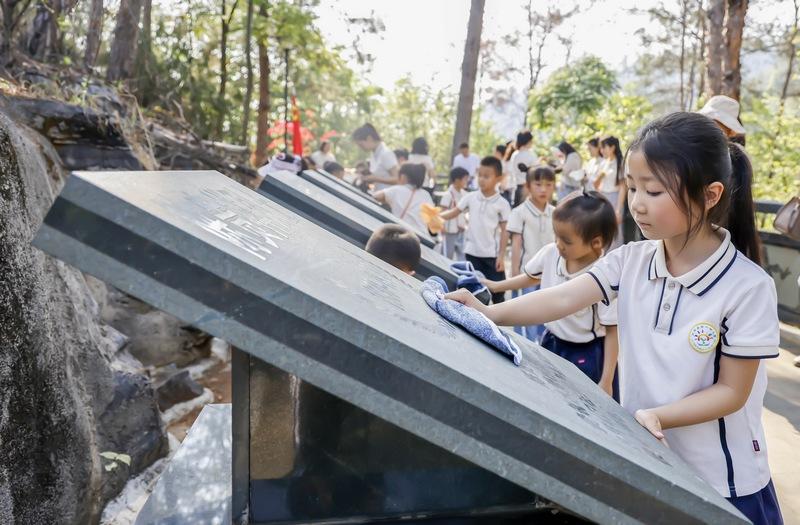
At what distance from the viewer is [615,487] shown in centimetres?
94

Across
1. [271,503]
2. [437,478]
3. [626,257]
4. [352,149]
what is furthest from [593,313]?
[352,149]

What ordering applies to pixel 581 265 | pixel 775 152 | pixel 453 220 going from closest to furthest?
pixel 581 265 → pixel 453 220 → pixel 775 152

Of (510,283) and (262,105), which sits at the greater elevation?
(262,105)

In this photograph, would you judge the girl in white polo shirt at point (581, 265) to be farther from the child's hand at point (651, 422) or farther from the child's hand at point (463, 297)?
the child's hand at point (651, 422)

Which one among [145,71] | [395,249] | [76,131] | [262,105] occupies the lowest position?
[395,249]

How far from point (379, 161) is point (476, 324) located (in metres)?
7.94

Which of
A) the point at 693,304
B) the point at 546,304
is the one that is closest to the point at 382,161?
the point at 546,304

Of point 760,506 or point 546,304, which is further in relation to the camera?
point 546,304

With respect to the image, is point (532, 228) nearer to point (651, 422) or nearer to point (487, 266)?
point (487, 266)

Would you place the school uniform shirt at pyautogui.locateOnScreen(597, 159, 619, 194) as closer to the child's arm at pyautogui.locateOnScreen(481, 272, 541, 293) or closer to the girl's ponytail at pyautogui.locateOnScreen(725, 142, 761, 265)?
the child's arm at pyautogui.locateOnScreen(481, 272, 541, 293)

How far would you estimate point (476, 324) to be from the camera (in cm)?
140

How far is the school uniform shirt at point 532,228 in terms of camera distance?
16.9ft

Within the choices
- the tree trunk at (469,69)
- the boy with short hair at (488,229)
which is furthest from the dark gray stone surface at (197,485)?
the tree trunk at (469,69)

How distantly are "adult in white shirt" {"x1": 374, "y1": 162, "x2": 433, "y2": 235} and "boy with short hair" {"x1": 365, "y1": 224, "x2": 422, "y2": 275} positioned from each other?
3401 mm
